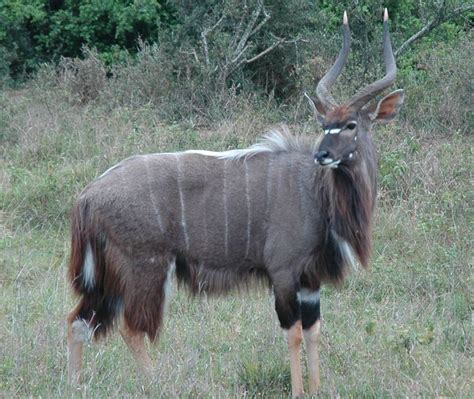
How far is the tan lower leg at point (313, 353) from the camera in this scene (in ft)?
13.9

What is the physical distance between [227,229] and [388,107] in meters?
0.98

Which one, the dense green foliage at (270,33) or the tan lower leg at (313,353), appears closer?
the tan lower leg at (313,353)

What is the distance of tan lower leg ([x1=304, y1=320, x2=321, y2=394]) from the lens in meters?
4.24

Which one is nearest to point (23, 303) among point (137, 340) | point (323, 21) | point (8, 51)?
point (137, 340)

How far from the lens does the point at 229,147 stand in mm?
7484

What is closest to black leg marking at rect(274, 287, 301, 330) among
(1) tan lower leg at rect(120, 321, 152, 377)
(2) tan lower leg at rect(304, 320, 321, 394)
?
(2) tan lower leg at rect(304, 320, 321, 394)

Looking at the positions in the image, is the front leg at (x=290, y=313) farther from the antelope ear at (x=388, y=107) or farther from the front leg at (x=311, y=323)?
the antelope ear at (x=388, y=107)

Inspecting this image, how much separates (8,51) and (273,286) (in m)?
7.52

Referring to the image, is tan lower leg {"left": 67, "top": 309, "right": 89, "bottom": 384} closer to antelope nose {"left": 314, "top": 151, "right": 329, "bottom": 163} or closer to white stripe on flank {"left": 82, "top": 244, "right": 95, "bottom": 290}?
white stripe on flank {"left": 82, "top": 244, "right": 95, "bottom": 290}

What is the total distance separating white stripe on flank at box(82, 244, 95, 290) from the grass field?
0.30 m

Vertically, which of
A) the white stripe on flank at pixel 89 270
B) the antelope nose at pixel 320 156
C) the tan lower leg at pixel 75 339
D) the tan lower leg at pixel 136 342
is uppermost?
the antelope nose at pixel 320 156

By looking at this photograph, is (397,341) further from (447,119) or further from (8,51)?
(8,51)

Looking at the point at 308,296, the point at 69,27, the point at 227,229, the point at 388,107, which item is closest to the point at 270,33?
the point at 69,27

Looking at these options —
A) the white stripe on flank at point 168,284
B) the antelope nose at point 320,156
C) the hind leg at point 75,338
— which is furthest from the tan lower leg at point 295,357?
the hind leg at point 75,338
